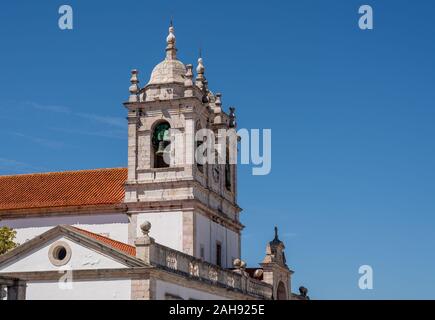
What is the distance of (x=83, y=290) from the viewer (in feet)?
106

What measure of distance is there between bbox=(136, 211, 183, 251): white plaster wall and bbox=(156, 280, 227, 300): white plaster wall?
4.40 m

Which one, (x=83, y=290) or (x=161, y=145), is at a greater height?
(x=161, y=145)

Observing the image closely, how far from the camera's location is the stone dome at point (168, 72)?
43594 mm

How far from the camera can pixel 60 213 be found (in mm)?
42219

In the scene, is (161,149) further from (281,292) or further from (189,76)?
(281,292)

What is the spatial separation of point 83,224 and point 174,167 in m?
4.83

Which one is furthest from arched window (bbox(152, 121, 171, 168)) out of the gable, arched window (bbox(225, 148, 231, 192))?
the gable

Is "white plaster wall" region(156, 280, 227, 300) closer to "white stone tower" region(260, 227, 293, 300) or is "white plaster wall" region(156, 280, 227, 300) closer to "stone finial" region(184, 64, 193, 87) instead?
"white stone tower" region(260, 227, 293, 300)

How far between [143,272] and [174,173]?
34.6 feet

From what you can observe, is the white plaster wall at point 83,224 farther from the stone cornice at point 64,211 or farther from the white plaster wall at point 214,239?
the white plaster wall at point 214,239

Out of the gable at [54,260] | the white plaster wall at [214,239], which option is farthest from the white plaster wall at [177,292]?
the white plaster wall at [214,239]

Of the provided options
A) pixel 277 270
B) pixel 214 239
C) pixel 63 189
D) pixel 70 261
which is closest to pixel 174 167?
pixel 214 239

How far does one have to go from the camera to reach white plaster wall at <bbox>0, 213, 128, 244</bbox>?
1639 inches

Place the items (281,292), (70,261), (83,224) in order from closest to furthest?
(70,261)
(83,224)
(281,292)
